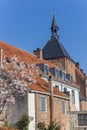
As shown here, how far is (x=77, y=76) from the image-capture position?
223 feet

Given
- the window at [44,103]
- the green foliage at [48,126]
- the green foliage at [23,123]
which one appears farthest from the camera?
the window at [44,103]

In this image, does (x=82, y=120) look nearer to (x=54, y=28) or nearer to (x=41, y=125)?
(x=41, y=125)

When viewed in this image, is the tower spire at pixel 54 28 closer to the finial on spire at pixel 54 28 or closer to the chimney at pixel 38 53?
the finial on spire at pixel 54 28

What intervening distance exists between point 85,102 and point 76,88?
579 centimetres

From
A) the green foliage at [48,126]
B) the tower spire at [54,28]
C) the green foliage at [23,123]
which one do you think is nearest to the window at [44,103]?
the green foliage at [48,126]

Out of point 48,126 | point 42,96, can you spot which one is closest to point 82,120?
point 42,96

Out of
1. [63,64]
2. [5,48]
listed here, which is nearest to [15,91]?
[5,48]

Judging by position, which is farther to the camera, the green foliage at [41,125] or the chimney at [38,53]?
the chimney at [38,53]

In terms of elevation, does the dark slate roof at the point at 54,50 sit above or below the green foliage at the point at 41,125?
above

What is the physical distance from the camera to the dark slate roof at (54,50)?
6571 cm

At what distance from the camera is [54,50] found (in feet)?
220

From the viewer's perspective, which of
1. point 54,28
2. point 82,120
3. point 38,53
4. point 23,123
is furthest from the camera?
point 54,28

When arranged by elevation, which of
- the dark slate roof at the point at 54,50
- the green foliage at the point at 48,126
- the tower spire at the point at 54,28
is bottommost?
the green foliage at the point at 48,126

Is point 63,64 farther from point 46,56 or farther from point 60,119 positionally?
point 60,119
